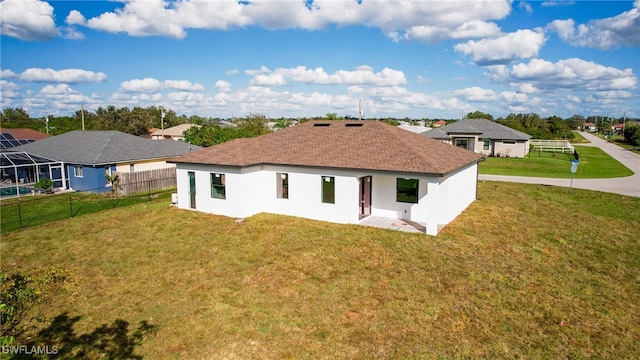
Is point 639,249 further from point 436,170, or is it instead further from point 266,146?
point 266,146

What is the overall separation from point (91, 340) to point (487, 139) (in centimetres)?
4933

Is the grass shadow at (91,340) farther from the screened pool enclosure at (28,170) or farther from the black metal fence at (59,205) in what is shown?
the screened pool enclosure at (28,170)

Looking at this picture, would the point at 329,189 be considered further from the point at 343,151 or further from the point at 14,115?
the point at 14,115

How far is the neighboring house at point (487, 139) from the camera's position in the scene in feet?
155

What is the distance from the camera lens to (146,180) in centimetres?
2850

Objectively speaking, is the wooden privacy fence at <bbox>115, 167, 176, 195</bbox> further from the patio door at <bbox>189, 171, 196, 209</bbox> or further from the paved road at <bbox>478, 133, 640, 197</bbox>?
the paved road at <bbox>478, 133, 640, 197</bbox>

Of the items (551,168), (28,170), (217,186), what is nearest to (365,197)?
(217,186)

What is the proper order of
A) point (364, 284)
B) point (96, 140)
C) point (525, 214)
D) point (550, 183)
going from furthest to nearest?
point (96, 140) → point (550, 183) → point (525, 214) → point (364, 284)

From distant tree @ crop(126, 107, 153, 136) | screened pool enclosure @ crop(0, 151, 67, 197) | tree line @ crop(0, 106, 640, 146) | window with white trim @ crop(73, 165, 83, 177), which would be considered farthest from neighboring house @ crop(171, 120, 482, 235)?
distant tree @ crop(126, 107, 153, 136)

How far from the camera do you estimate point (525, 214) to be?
20.1 meters

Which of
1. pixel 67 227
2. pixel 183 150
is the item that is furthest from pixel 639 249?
pixel 183 150

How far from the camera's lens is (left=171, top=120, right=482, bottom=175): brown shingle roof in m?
16.5

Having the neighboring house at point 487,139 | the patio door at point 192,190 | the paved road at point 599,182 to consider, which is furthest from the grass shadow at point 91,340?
the neighboring house at point 487,139

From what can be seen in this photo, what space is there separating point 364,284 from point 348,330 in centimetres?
242
